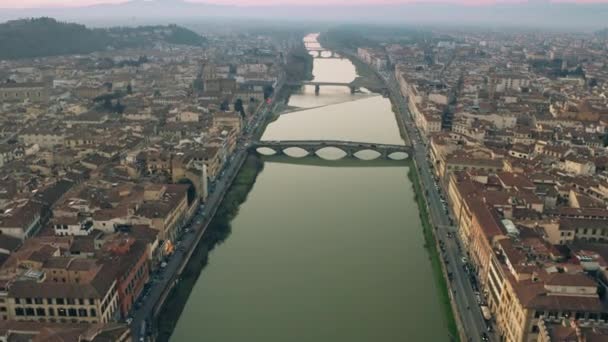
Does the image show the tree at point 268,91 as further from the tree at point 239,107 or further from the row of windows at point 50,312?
the row of windows at point 50,312

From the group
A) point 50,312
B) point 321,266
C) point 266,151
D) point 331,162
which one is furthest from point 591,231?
point 266,151

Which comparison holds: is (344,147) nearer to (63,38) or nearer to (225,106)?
(225,106)

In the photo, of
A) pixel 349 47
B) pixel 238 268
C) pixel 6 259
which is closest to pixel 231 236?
→ pixel 238 268

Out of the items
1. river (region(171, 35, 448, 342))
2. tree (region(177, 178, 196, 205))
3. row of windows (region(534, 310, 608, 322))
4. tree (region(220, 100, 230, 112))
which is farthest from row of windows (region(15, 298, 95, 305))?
tree (region(220, 100, 230, 112))

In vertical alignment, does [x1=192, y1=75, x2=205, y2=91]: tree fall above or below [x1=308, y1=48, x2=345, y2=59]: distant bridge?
below

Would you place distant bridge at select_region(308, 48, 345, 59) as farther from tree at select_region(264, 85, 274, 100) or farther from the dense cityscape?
the dense cityscape

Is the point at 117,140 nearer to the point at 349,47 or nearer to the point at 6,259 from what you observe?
the point at 6,259
